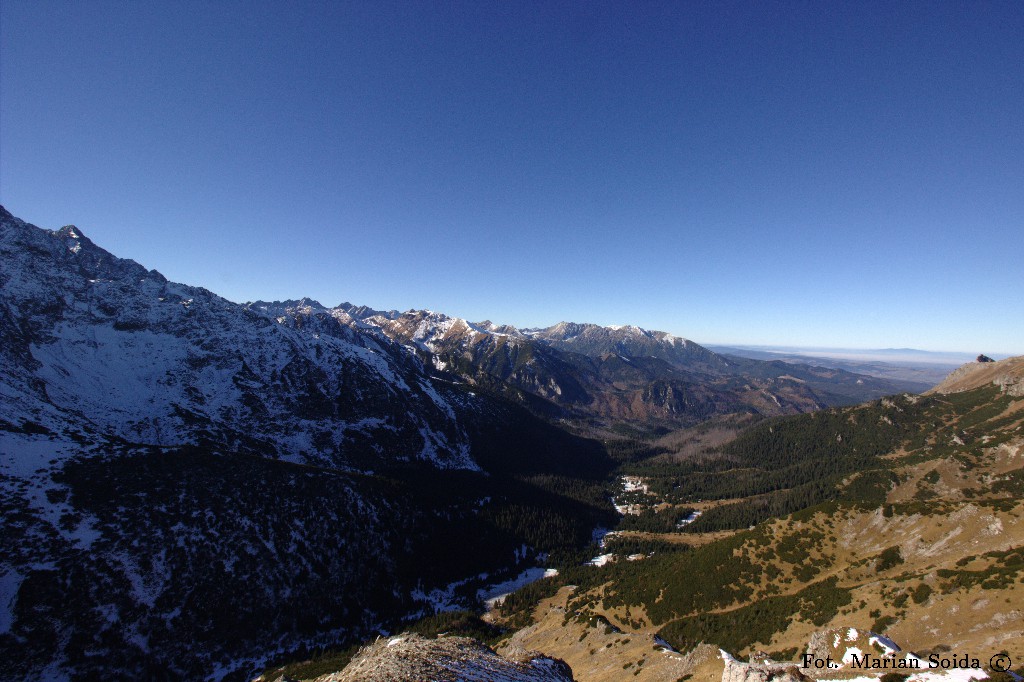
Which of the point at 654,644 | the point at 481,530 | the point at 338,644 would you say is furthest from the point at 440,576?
the point at 654,644

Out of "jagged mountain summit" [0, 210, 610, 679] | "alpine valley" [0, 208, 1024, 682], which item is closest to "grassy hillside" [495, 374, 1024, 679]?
"alpine valley" [0, 208, 1024, 682]

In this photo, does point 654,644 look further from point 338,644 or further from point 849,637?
point 338,644

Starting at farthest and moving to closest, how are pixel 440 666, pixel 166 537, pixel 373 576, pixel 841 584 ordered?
pixel 373 576 < pixel 166 537 < pixel 841 584 < pixel 440 666

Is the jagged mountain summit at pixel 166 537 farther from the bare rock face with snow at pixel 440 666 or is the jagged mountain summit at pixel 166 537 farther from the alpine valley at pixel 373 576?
the bare rock face with snow at pixel 440 666

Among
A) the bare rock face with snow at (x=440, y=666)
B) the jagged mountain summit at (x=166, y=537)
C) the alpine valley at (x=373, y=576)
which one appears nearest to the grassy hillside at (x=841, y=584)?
the alpine valley at (x=373, y=576)

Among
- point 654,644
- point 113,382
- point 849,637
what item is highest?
point 113,382

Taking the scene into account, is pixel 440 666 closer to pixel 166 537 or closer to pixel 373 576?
pixel 166 537

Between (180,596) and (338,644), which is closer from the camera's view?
(180,596)

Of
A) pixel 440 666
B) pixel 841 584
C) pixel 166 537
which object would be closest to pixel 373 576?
pixel 166 537
